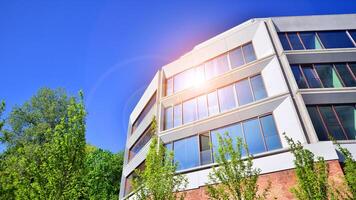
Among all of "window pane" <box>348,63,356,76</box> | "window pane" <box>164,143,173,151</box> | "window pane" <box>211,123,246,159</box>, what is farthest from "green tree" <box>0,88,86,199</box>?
"window pane" <box>348,63,356,76</box>

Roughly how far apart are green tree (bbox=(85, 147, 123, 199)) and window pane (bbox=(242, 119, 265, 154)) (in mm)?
18708

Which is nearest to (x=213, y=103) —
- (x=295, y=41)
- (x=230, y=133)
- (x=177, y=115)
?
(x=230, y=133)

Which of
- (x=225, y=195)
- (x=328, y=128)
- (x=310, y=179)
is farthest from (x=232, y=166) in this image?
(x=328, y=128)

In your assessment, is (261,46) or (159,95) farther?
(159,95)

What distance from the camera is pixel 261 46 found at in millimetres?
18453

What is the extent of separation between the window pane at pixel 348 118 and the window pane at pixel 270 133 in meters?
3.93

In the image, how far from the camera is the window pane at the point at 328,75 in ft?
52.3

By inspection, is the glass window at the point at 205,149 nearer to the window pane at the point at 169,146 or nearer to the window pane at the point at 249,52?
the window pane at the point at 169,146

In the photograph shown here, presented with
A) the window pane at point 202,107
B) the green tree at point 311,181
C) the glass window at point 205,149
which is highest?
the window pane at point 202,107

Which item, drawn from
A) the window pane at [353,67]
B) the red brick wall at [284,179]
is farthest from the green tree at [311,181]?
the window pane at [353,67]

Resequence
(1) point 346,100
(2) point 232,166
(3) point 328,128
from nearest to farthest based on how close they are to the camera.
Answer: (2) point 232,166 → (3) point 328,128 → (1) point 346,100

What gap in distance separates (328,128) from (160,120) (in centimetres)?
1209

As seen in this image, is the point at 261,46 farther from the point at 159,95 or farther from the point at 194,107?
the point at 159,95

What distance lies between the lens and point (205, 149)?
16.6m
